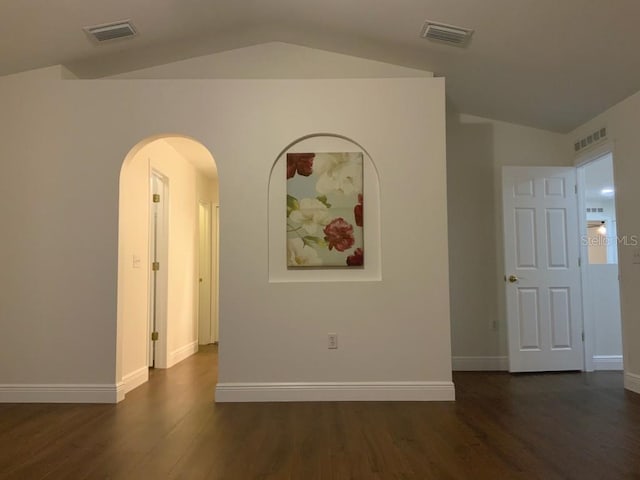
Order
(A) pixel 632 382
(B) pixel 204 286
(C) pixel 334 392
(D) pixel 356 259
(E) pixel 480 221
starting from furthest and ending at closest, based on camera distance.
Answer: (B) pixel 204 286 → (E) pixel 480 221 → (A) pixel 632 382 → (D) pixel 356 259 → (C) pixel 334 392

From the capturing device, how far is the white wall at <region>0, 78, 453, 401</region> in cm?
348

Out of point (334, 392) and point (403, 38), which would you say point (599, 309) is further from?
point (403, 38)

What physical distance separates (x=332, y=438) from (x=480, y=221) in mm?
2892

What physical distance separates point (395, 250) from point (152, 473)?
Answer: 7.20 feet

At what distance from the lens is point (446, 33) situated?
329 centimetres

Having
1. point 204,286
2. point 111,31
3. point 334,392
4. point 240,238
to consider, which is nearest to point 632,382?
point 334,392

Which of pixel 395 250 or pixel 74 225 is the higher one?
pixel 74 225

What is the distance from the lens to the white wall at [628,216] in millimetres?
3668

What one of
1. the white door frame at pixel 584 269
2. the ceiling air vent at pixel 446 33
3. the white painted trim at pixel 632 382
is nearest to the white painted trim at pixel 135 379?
the ceiling air vent at pixel 446 33

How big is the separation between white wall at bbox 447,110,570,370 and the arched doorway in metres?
2.63

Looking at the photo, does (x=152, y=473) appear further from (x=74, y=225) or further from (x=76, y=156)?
(x=76, y=156)

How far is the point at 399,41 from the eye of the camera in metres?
3.53

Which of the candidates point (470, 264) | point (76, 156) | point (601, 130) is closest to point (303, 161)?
point (76, 156)

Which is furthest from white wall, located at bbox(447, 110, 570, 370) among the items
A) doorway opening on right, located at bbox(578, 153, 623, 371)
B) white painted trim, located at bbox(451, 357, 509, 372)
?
doorway opening on right, located at bbox(578, 153, 623, 371)
